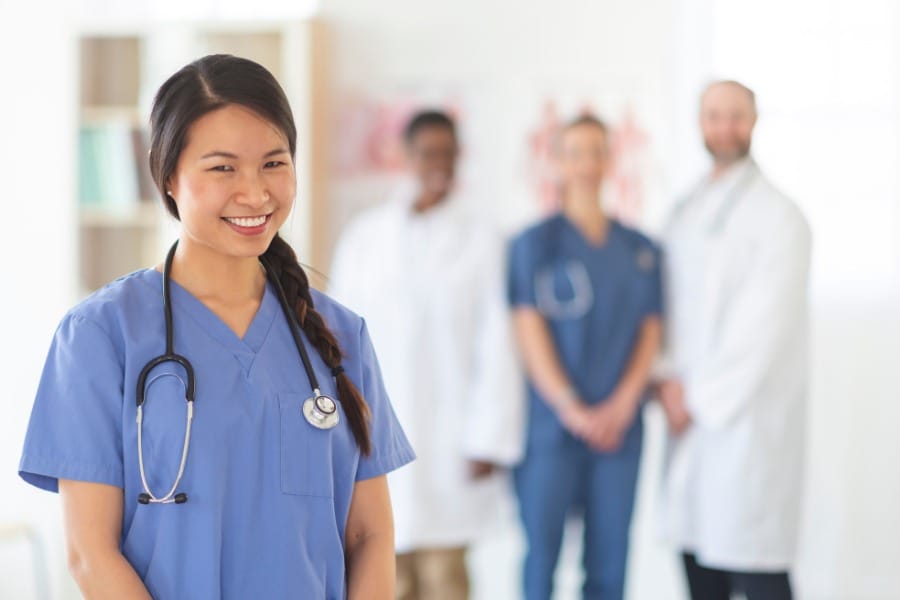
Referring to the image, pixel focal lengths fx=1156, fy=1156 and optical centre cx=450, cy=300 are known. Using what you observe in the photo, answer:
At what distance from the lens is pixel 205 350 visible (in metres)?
1.33

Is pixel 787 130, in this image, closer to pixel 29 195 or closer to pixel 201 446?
pixel 29 195

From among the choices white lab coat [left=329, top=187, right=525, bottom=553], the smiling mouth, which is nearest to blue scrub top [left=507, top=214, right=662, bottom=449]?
white lab coat [left=329, top=187, right=525, bottom=553]

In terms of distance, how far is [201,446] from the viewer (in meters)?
1.27

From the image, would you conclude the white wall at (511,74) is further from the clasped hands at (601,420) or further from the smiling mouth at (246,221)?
the smiling mouth at (246,221)

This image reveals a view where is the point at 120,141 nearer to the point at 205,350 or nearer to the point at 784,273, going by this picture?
the point at 784,273

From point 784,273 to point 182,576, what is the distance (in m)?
1.58

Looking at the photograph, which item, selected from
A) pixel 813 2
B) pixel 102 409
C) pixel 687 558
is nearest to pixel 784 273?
pixel 687 558

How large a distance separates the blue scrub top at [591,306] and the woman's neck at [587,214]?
39 mm

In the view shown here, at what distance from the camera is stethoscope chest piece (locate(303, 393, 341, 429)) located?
1.34 meters

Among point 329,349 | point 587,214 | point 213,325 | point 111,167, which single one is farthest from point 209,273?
point 111,167

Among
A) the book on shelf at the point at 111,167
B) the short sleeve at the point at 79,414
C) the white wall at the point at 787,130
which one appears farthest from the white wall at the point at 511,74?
the short sleeve at the point at 79,414

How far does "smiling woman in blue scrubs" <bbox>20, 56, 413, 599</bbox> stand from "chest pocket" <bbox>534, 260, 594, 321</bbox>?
1.49 m

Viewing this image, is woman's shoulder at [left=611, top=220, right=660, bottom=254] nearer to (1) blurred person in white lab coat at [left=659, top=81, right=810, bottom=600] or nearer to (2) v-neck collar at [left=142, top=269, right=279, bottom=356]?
(1) blurred person in white lab coat at [left=659, top=81, right=810, bottom=600]

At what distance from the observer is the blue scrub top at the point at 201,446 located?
1266mm
